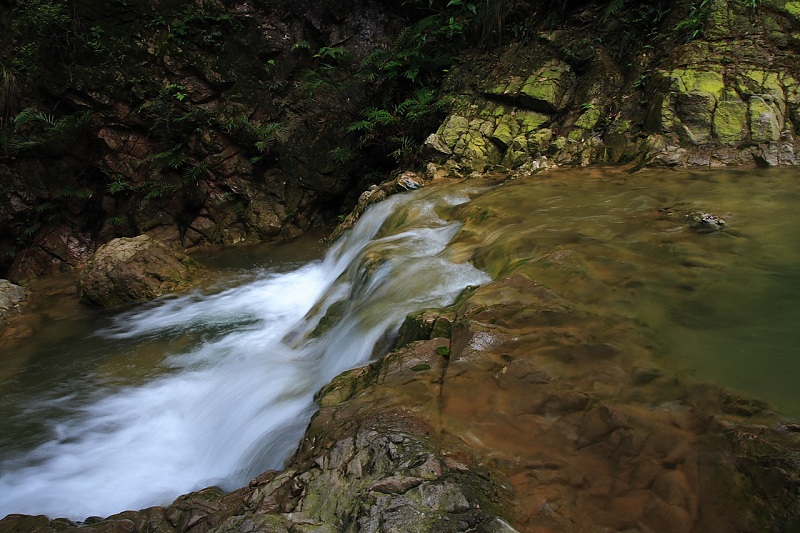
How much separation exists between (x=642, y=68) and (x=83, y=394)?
8879mm

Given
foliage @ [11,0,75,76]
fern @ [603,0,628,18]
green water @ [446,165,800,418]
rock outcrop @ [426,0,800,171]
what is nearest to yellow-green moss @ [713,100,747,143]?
rock outcrop @ [426,0,800,171]

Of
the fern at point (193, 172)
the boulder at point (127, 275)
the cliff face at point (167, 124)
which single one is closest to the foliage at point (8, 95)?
the cliff face at point (167, 124)

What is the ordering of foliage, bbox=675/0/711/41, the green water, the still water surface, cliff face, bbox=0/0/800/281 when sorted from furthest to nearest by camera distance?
1. cliff face, bbox=0/0/800/281
2. foliage, bbox=675/0/711/41
3. the still water surface
4. the green water

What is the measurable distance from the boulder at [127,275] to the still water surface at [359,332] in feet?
1.34

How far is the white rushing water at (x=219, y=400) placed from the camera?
11.5ft

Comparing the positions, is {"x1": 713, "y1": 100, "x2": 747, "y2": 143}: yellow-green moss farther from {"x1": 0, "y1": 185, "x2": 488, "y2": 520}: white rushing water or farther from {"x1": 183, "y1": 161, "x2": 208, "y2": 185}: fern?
{"x1": 183, "y1": 161, "x2": 208, "y2": 185}: fern

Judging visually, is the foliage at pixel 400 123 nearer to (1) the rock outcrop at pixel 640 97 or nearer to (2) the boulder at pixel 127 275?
(1) the rock outcrop at pixel 640 97

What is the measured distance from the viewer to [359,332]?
408 centimetres

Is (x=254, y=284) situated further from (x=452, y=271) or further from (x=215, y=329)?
(x=452, y=271)

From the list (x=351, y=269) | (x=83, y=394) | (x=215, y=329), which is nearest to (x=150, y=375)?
(x=83, y=394)

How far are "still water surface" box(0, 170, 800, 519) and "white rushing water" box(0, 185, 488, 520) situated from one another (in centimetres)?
2

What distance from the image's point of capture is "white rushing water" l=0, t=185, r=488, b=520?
3.50 metres

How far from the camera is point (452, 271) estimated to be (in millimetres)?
4301

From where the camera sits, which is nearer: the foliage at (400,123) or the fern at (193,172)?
the foliage at (400,123)
